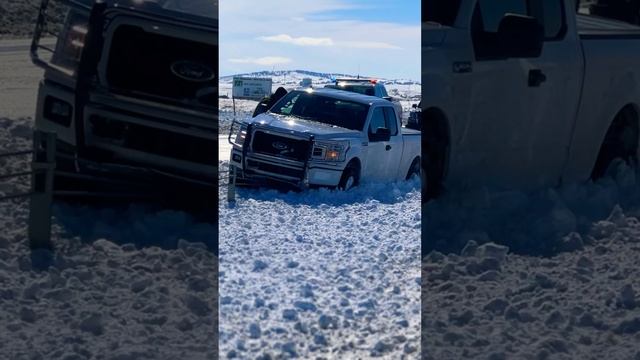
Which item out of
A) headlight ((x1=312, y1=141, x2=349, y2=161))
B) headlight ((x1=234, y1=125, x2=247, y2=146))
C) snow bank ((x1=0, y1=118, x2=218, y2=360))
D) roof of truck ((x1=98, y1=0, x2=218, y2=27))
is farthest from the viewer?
headlight ((x1=312, y1=141, x2=349, y2=161))

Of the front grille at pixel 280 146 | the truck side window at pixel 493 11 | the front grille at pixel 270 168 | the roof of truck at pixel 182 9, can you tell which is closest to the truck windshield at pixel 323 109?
the front grille at pixel 280 146

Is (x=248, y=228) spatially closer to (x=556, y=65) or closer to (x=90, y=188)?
(x=90, y=188)

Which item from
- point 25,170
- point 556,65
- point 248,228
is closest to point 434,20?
point 556,65

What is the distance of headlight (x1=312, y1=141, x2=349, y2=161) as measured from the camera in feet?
10.4

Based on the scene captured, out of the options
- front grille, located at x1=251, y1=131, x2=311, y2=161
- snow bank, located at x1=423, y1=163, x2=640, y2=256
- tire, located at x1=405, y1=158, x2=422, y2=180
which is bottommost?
snow bank, located at x1=423, y1=163, x2=640, y2=256

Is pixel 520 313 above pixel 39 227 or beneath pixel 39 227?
beneath

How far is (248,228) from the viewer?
3195mm

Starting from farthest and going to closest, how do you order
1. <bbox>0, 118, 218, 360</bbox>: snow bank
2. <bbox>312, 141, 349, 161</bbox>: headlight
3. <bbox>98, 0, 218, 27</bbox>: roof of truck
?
<bbox>312, 141, 349, 161</bbox>: headlight < <bbox>98, 0, 218, 27</bbox>: roof of truck < <bbox>0, 118, 218, 360</bbox>: snow bank

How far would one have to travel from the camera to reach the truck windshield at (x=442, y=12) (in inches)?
118

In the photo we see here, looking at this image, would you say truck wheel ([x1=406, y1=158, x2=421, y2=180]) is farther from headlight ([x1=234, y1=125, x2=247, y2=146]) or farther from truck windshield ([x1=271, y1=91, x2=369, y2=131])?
headlight ([x1=234, y1=125, x2=247, y2=146])

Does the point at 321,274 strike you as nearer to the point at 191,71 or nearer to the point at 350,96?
the point at 350,96

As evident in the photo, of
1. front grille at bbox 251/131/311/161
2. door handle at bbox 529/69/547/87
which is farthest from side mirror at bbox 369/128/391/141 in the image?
door handle at bbox 529/69/547/87

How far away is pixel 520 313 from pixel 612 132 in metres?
0.80

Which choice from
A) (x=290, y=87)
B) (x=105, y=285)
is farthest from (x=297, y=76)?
(x=105, y=285)
